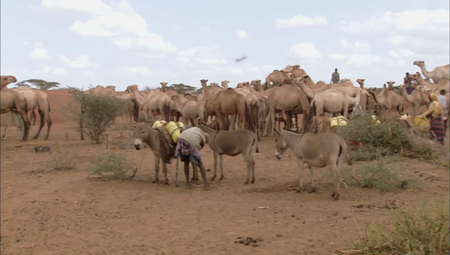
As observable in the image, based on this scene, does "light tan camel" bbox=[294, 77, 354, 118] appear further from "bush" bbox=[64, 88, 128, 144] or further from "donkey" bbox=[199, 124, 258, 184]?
"bush" bbox=[64, 88, 128, 144]

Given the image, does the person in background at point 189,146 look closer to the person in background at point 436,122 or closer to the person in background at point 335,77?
the person in background at point 436,122

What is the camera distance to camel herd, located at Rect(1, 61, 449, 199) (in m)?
8.91

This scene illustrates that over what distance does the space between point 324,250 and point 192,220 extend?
2.45 m

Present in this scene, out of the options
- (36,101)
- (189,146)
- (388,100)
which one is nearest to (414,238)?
(189,146)

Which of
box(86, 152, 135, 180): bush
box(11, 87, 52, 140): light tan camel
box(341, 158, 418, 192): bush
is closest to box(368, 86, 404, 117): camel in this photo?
box(341, 158, 418, 192): bush

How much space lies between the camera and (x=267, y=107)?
20219 mm

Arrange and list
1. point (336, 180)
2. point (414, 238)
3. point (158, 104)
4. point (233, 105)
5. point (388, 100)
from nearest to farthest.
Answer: point (414, 238), point (336, 180), point (233, 105), point (388, 100), point (158, 104)

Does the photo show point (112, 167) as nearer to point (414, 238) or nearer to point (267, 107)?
point (414, 238)

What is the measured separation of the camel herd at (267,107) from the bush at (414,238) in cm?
327

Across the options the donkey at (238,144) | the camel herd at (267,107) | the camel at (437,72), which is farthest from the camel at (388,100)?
the donkey at (238,144)

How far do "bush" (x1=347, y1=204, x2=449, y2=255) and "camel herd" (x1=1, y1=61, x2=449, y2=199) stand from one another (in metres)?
3.27

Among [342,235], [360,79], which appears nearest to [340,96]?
[360,79]

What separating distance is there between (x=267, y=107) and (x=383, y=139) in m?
7.97

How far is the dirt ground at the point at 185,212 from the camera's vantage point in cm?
637
